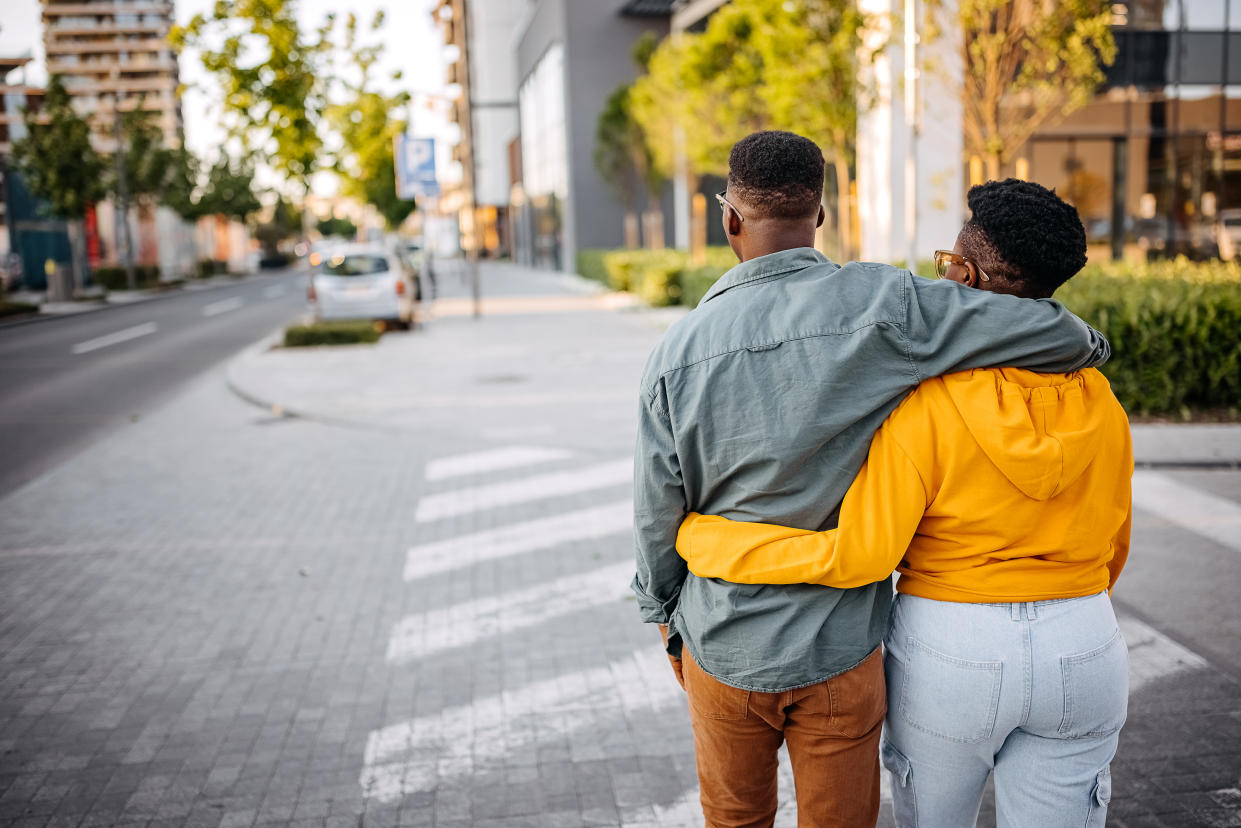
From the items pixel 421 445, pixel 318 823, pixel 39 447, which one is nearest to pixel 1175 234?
pixel 421 445

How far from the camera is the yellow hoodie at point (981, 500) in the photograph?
1.88 meters

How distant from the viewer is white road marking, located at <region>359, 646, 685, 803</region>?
3.74 meters

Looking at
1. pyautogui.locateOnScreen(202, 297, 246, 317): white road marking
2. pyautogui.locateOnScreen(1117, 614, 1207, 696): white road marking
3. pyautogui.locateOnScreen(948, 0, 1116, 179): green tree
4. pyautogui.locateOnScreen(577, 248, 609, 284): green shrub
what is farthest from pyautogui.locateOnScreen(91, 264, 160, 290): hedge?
pyautogui.locateOnScreen(1117, 614, 1207, 696): white road marking

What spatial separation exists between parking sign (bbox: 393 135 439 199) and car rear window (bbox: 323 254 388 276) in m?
2.94

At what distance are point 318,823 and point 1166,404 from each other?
8858mm

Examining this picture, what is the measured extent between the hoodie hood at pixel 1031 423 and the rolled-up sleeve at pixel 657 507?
1.75ft

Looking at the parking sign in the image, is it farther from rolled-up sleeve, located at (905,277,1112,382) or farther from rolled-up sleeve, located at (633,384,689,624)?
rolled-up sleeve, located at (905,277,1112,382)

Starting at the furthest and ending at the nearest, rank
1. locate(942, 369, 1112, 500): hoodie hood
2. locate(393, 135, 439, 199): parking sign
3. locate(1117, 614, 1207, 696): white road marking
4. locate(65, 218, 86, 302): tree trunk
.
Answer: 1. locate(65, 218, 86, 302): tree trunk
2. locate(393, 135, 439, 199): parking sign
3. locate(1117, 614, 1207, 696): white road marking
4. locate(942, 369, 1112, 500): hoodie hood

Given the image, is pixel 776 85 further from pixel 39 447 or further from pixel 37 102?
pixel 37 102

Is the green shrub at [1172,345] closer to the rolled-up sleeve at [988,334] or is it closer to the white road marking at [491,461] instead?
the white road marking at [491,461]

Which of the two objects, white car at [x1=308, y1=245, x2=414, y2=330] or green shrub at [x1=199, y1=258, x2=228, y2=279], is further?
green shrub at [x1=199, y1=258, x2=228, y2=279]

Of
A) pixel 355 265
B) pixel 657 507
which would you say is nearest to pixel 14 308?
pixel 355 265

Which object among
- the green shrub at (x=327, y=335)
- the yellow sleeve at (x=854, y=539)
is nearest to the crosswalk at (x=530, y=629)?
the yellow sleeve at (x=854, y=539)

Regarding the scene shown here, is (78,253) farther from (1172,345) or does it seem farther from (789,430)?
(789,430)
